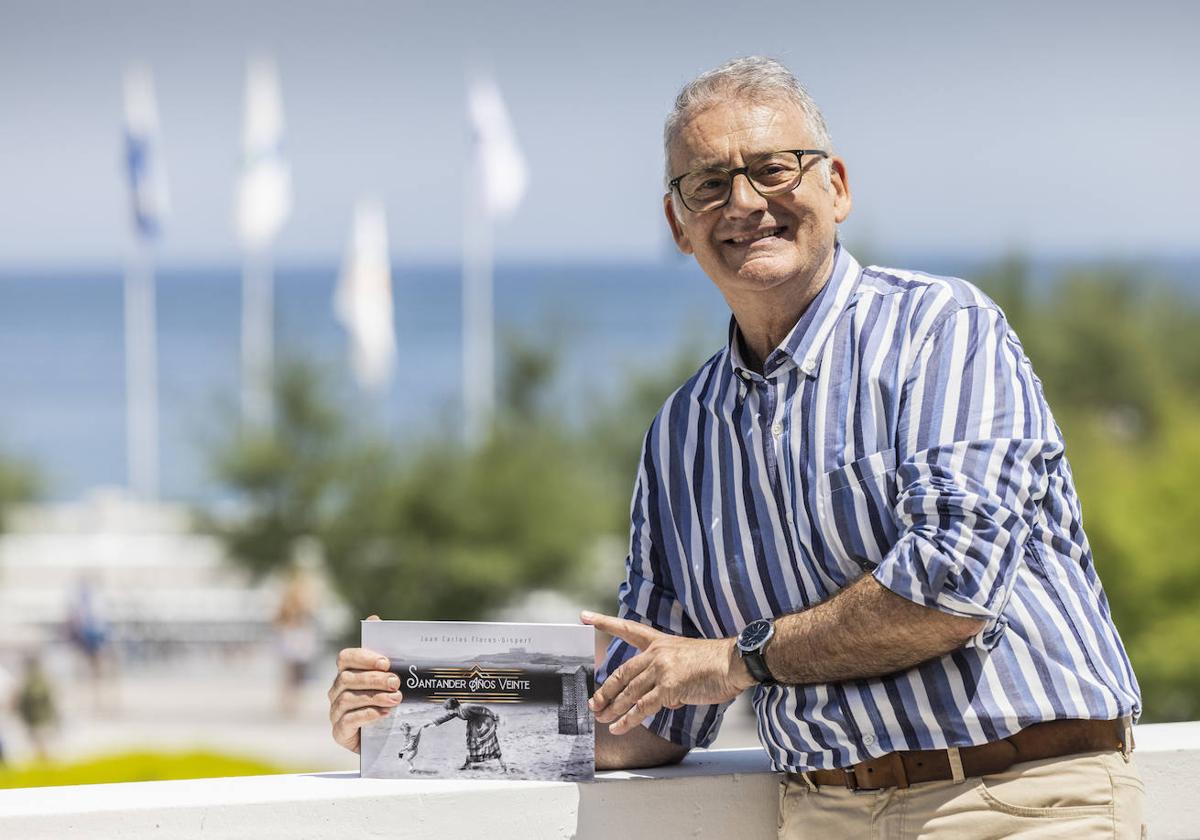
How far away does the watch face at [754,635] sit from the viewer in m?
2.20

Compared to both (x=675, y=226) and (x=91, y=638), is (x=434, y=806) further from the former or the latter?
(x=91, y=638)

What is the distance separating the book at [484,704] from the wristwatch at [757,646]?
26 cm

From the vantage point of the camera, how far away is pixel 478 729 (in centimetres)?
244

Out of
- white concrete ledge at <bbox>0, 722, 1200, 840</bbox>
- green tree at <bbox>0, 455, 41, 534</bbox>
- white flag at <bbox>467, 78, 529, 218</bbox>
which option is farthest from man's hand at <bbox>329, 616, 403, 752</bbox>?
green tree at <bbox>0, 455, 41, 534</bbox>

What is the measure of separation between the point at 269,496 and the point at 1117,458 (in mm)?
16790

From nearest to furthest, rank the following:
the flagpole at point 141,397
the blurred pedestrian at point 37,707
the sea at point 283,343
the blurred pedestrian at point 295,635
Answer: the blurred pedestrian at point 37,707 → the blurred pedestrian at point 295,635 → the sea at point 283,343 → the flagpole at point 141,397

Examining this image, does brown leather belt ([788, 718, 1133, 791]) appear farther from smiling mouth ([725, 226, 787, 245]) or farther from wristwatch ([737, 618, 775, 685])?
smiling mouth ([725, 226, 787, 245])

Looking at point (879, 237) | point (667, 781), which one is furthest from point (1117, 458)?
point (667, 781)

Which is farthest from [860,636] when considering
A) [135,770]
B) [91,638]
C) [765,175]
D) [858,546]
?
[91,638]

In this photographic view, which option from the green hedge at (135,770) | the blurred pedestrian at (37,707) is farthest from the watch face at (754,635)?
the blurred pedestrian at (37,707)

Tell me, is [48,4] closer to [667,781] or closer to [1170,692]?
[1170,692]

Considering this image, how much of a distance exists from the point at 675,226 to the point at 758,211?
24cm

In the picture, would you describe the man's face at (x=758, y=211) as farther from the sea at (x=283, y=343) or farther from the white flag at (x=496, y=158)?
the sea at (x=283, y=343)

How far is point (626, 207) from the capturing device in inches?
5846
